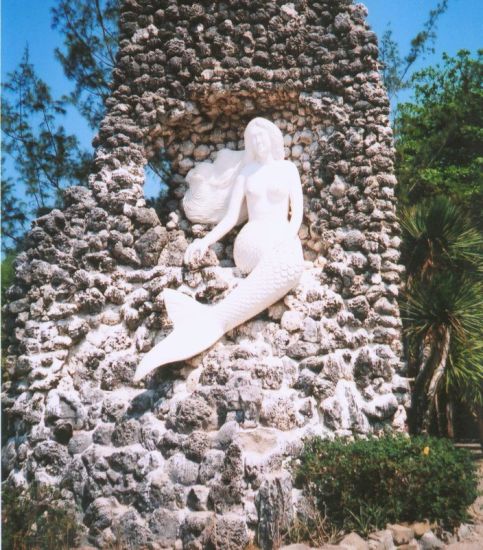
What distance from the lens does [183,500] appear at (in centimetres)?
454

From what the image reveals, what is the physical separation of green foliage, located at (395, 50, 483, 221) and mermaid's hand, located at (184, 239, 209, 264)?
6194 mm

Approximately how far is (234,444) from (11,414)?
2646 millimetres

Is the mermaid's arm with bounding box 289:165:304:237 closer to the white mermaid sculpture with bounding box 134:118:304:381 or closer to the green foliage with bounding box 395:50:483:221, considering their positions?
the white mermaid sculpture with bounding box 134:118:304:381

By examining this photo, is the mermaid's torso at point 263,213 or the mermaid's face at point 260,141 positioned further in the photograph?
the mermaid's face at point 260,141

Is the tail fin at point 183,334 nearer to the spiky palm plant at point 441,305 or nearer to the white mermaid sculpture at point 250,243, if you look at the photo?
the white mermaid sculpture at point 250,243

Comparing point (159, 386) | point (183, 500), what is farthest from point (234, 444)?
point (159, 386)

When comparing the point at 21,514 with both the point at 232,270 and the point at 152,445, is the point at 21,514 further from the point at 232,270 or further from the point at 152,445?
the point at 232,270

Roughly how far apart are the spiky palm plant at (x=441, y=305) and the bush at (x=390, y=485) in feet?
10.9

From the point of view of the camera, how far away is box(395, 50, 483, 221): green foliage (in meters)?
11.4

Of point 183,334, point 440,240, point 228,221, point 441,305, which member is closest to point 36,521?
point 183,334

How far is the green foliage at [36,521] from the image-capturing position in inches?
157

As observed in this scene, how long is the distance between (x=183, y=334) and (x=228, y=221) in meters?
1.58

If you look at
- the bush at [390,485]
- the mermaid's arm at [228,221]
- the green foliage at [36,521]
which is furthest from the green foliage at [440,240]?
the green foliage at [36,521]

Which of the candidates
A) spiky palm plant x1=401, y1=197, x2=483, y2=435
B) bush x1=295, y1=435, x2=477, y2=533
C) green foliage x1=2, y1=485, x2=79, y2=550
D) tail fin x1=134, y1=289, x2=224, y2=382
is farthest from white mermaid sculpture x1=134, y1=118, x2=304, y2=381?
spiky palm plant x1=401, y1=197, x2=483, y2=435
